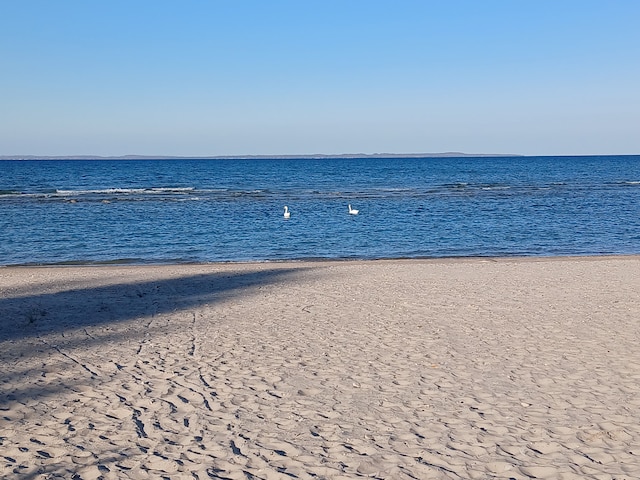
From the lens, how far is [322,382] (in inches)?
301

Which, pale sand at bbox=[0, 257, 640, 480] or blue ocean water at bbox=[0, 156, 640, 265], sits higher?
pale sand at bbox=[0, 257, 640, 480]

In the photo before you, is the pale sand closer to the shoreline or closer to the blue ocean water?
the shoreline

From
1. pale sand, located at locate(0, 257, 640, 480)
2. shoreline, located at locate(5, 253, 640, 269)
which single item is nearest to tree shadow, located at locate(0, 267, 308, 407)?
pale sand, located at locate(0, 257, 640, 480)

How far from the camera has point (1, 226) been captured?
29.7 m

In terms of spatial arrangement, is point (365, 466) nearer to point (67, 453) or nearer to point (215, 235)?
point (67, 453)

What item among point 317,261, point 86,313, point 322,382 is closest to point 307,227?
point 317,261

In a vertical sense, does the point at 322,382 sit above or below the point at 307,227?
above

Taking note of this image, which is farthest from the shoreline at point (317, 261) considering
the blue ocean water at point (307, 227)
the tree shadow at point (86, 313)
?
the tree shadow at point (86, 313)

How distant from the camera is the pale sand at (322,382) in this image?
5559mm

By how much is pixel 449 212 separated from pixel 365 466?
1237 inches

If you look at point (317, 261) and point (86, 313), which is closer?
point (86, 313)

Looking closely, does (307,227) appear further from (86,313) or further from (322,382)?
(322,382)

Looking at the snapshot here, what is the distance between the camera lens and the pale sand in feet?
18.2

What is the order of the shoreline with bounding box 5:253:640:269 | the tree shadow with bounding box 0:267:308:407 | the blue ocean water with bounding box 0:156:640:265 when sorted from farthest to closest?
the blue ocean water with bounding box 0:156:640:265 → the shoreline with bounding box 5:253:640:269 → the tree shadow with bounding box 0:267:308:407
